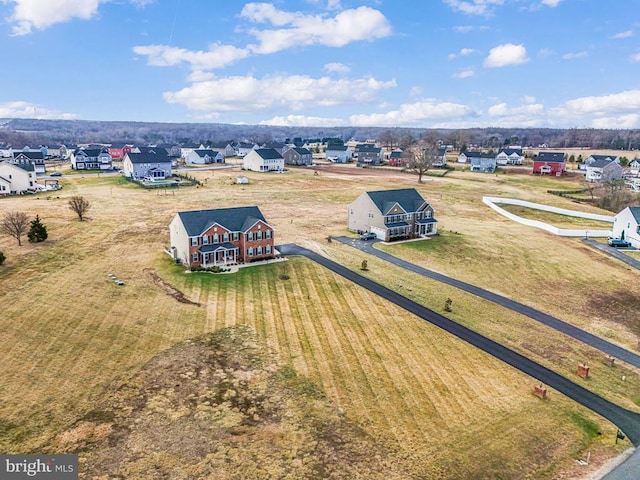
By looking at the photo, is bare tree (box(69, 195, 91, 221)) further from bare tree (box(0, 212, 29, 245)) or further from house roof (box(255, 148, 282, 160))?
house roof (box(255, 148, 282, 160))

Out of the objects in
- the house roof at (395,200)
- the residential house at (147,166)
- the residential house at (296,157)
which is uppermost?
the residential house at (296,157)

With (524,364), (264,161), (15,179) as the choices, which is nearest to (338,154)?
(264,161)

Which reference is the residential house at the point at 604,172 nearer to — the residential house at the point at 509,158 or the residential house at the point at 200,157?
the residential house at the point at 509,158

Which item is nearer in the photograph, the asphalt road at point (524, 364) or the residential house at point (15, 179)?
the asphalt road at point (524, 364)

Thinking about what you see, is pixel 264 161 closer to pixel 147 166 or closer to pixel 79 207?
pixel 147 166

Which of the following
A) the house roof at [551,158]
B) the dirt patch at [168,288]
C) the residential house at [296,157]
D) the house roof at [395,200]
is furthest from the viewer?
the residential house at [296,157]

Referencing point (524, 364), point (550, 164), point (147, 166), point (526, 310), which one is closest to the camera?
point (524, 364)

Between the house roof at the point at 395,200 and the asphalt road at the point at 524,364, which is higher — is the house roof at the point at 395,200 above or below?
above

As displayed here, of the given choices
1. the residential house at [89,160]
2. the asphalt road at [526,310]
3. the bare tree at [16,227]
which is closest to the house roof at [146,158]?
the residential house at [89,160]
